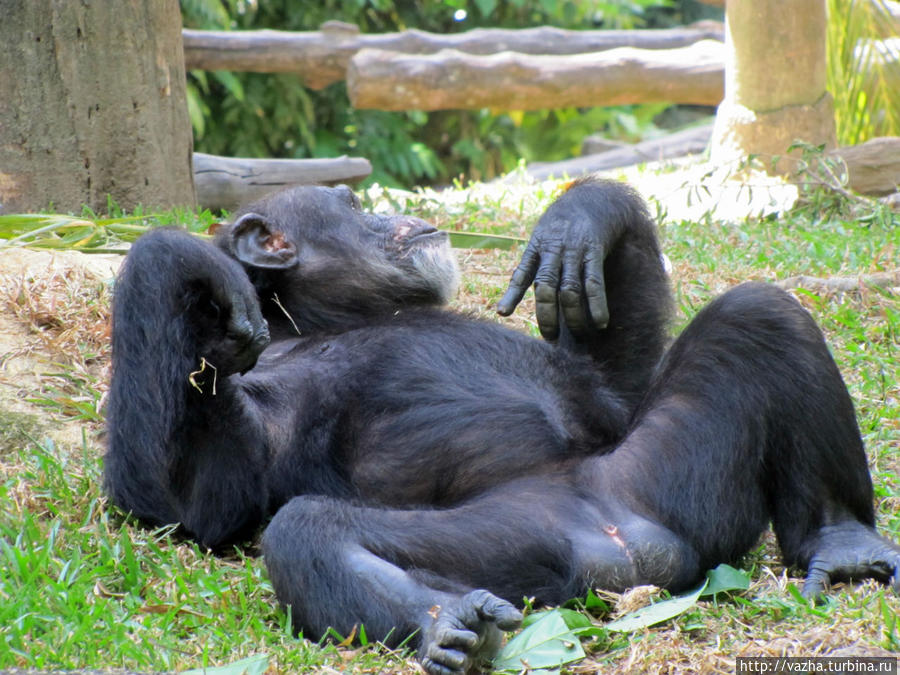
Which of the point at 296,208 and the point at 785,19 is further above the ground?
the point at 785,19

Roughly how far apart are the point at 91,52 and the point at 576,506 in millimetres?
5019

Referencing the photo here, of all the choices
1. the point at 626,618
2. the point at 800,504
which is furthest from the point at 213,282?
the point at 800,504

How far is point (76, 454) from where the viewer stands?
4.48 meters

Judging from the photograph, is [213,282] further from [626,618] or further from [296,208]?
[626,618]

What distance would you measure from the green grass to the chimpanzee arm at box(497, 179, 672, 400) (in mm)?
964

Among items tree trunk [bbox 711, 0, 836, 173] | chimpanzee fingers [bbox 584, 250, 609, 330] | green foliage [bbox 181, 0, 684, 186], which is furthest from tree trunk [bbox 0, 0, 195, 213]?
green foliage [bbox 181, 0, 684, 186]

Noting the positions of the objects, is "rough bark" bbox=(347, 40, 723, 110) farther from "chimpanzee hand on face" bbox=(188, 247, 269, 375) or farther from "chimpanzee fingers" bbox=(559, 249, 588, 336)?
"chimpanzee hand on face" bbox=(188, 247, 269, 375)

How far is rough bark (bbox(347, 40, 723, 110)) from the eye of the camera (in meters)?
13.1

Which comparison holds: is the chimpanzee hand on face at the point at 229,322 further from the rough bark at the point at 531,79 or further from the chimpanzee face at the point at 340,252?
the rough bark at the point at 531,79

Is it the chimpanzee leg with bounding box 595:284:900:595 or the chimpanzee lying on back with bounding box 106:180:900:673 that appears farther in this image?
the chimpanzee leg with bounding box 595:284:900:595

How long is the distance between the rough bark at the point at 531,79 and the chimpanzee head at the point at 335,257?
8.61 meters

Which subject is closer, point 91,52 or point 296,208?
point 296,208

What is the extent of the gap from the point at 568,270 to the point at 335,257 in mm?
1036

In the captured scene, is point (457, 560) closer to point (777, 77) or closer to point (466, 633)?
point (466, 633)
